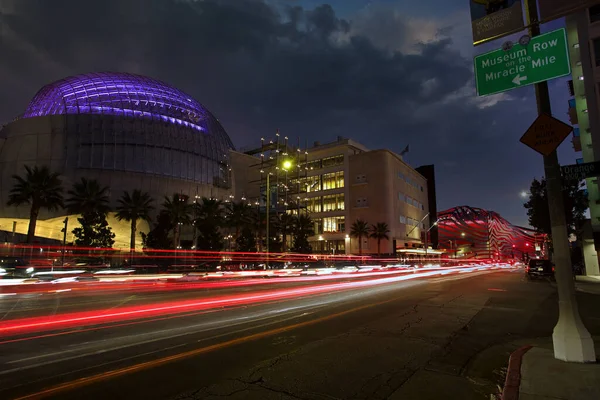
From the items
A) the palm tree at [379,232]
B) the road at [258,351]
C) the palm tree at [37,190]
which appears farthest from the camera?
the palm tree at [379,232]

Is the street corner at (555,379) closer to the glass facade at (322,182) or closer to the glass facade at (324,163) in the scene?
the glass facade at (322,182)

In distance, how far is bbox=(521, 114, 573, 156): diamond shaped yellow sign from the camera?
7.27m

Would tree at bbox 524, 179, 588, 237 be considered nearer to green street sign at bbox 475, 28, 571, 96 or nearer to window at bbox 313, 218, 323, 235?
green street sign at bbox 475, 28, 571, 96

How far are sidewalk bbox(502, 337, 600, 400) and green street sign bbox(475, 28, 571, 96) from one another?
522 cm

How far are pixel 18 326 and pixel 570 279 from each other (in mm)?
13164

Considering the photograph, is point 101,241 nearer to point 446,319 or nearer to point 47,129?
point 47,129

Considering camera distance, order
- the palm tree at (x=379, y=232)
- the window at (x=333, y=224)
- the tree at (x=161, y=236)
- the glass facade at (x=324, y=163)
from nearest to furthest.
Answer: the tree at (x=161, y=236) → the palm tree at (x=379, y=232) → the window at (x=333, y=224) → the glass facade at (x=324, y=163)

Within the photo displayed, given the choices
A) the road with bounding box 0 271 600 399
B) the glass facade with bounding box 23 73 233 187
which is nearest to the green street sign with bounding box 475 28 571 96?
the road with bounding box 0 271 600 399

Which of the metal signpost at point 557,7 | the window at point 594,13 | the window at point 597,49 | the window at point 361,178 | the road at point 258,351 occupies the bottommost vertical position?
the road at point 258,351

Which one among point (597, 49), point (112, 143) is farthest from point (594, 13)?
point (112, 143)

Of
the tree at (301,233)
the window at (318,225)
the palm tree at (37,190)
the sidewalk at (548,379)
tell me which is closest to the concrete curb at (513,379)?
the sidewalk at (548,379)

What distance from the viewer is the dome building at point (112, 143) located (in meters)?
72.2

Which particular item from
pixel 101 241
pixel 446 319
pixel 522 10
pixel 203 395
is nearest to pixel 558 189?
pixel 522 10

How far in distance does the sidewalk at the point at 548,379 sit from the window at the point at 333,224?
296ft
